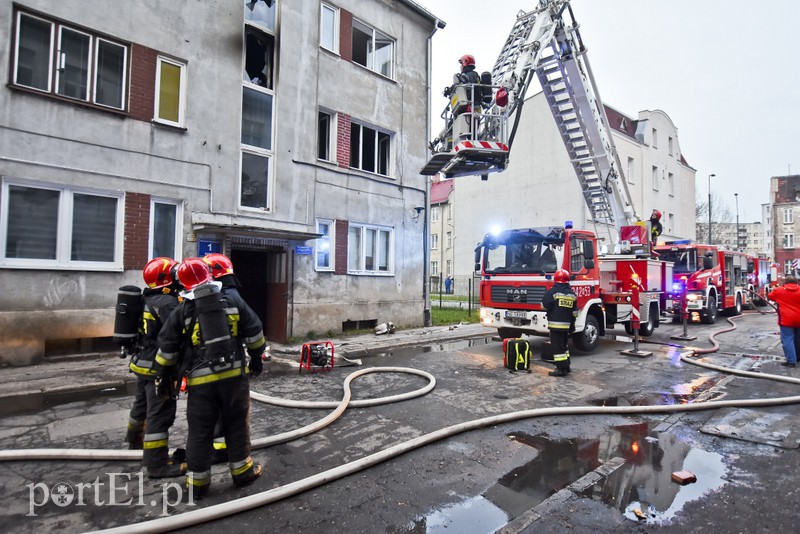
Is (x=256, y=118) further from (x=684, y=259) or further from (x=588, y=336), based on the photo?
(x=684, y=259)

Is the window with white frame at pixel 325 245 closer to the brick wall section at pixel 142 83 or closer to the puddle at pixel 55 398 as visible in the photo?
the brick wall section at pixel 142 83

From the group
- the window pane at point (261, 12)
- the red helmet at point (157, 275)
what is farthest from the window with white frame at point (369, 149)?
the red helmet at point (157, 275)

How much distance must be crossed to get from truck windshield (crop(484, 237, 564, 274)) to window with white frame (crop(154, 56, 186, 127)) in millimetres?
7130

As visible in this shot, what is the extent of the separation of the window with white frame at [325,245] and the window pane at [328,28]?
185 inches

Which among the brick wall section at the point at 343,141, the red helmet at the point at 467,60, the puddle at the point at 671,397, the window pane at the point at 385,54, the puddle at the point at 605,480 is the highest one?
the window pane at the point at 385,54

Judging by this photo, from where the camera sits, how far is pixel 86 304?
791 cm

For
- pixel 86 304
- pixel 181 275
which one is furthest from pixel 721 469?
pixel 86 304

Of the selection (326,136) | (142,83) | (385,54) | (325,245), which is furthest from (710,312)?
(142,83)

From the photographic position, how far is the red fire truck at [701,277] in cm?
1468

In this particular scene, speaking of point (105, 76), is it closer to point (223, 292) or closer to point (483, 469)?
point (223, 292)

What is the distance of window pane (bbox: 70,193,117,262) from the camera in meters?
7.95

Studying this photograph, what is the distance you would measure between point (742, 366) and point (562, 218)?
17471 millimetres

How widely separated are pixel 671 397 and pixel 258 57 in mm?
10921

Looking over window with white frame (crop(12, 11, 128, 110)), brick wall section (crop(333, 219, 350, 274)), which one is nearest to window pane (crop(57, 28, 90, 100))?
window with white frame (crop(12, 11, 128, 110))
